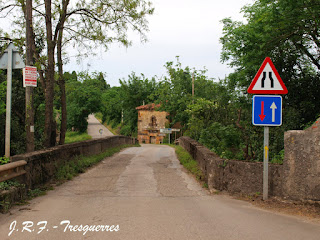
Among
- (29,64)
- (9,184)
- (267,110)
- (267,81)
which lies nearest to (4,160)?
(9,184)

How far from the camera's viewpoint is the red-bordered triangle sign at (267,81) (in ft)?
20.0

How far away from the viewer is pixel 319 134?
554 cm

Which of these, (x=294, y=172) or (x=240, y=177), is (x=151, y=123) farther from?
(x=294, y=172)

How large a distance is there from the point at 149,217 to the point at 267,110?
3017 mm

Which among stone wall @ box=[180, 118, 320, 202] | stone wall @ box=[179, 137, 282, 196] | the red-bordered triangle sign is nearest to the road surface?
stone wall @ box=[179, 137, 282, 196]

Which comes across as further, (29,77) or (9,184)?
(29,77)

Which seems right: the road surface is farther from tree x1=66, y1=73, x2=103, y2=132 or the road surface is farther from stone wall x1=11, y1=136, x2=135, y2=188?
stone wall x1=11, y1=136, x2=135, y2=188

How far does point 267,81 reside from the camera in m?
6.14

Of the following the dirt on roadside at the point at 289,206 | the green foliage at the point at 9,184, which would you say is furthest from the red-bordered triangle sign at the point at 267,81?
the green foliage at the point at 9,184

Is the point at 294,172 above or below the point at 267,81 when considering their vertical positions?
below

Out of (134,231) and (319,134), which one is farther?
(319,134)

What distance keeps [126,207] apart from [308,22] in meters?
11.4

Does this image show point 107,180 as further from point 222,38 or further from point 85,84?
point 85,84

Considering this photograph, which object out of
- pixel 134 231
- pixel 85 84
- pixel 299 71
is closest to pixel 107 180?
pixel 134 231
